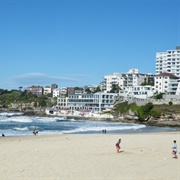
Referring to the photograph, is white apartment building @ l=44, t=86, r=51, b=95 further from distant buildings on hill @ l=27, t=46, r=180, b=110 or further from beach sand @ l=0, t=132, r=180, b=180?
beach sand @ l=0, t=132, r=180, b=180

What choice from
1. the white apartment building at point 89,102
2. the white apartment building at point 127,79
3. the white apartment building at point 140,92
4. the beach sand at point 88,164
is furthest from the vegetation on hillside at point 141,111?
the beach sand at point 88,164

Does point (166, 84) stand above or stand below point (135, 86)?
above

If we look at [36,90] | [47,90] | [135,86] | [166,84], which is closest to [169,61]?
[135,86]

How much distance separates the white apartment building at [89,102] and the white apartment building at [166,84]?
1264 cm

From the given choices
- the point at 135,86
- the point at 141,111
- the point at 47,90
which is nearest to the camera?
the point at 141,111

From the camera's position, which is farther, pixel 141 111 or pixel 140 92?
pixel 140 92

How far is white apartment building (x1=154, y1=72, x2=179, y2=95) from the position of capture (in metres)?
91.9

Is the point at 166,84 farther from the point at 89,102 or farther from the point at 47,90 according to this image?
the point at 47,90

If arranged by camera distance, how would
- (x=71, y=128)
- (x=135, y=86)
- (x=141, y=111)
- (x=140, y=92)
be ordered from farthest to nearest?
(x=135, y=86), (x=140, y=92), (x=141, y=111), (x=71, y=128)

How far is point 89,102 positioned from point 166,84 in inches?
958

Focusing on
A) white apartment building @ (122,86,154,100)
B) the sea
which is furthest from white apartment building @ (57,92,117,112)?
the sea

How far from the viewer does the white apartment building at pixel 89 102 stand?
98.3 metres

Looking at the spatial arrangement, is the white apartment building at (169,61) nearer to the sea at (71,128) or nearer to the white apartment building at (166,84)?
the white apartment building at (166,84)

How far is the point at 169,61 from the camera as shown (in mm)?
106812
